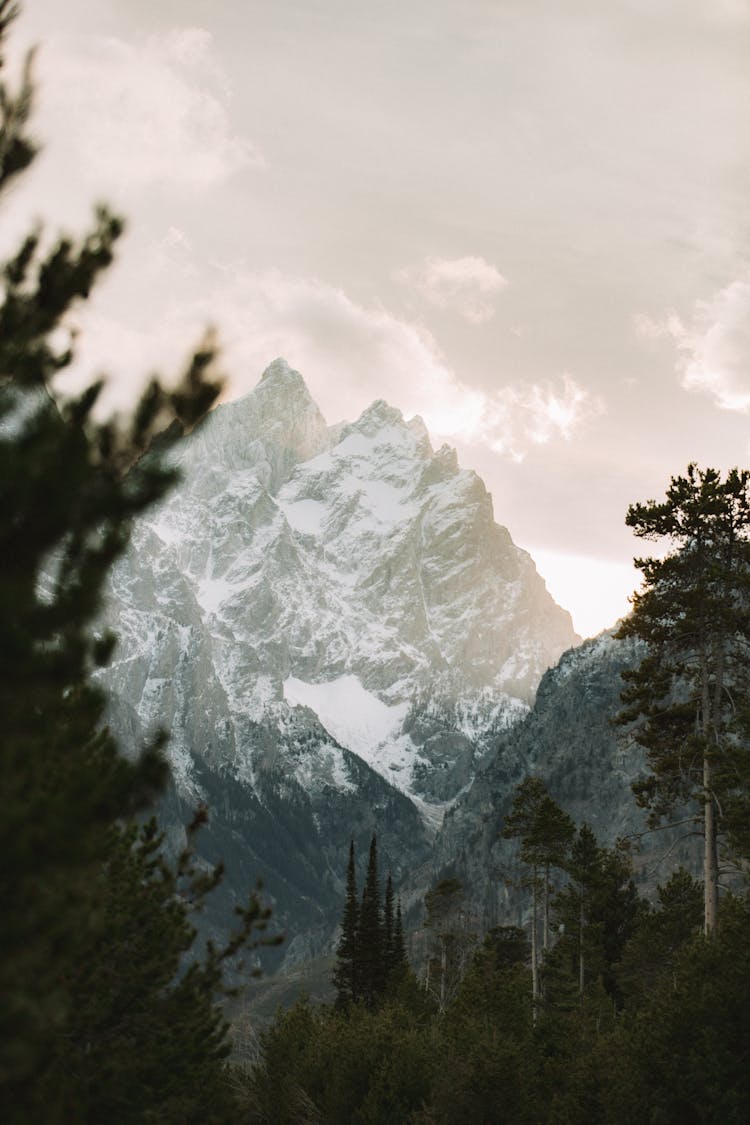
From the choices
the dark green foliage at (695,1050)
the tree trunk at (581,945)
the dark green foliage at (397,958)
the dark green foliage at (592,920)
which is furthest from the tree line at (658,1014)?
the dark green foliage at (397,958)

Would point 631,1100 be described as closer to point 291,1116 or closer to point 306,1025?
point 291,1116

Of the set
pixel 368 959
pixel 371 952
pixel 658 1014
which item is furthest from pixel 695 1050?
pixel 371 952

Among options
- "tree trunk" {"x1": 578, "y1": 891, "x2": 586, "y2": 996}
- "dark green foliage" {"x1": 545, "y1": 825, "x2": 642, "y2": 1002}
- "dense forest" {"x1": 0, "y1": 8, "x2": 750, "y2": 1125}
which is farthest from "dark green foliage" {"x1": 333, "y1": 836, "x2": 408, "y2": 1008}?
"dense forest" {"x1": 0, "y1": 8, "x2": 750, "y2": 1125}

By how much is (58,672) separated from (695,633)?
66.1 ft

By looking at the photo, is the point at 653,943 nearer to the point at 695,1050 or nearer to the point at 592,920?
the point at 592,920

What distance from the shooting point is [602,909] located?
55.6 metres

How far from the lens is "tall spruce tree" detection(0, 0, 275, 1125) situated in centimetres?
594

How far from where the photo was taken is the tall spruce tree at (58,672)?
19.5 feet

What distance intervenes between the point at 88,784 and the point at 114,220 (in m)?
4.84

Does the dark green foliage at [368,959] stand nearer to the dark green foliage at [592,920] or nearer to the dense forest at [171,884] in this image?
the dark green foliage at [592,920]

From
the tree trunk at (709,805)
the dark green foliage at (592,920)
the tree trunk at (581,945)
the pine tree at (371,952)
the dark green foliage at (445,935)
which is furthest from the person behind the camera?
the dark green foliage at (445,935)

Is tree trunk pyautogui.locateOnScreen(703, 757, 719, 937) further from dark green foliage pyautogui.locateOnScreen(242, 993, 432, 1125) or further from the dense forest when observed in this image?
dark green foliage pyautogui.locateOnScreen(242, 993, 432, 1125)

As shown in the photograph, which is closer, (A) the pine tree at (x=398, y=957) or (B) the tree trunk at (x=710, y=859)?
(B) the tree trunk at (x=710, y=859)

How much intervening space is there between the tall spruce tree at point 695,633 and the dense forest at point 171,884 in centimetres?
7
